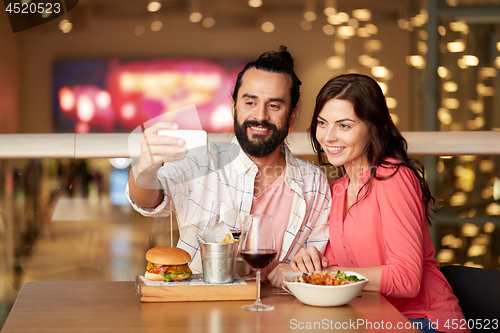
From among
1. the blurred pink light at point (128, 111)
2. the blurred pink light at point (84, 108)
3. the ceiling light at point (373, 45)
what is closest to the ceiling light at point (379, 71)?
the ceiling light at point (373, 45)

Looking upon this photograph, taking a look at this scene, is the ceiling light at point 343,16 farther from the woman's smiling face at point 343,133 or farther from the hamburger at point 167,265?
the hamburger at point 167,265

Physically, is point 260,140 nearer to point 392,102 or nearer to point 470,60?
point 392,102

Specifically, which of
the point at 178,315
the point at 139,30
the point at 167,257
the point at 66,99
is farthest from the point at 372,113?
the point at 66,99

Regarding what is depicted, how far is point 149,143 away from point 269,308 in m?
0.59

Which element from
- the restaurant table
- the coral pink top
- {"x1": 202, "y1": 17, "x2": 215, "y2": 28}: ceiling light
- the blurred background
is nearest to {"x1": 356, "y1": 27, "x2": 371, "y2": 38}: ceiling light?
the blurred background

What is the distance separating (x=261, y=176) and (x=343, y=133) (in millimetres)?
458

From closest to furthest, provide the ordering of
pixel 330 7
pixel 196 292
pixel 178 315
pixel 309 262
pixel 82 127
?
pixel 178 315
pixel 196 292
pixel 309 262
pixel 82 127
pixel 330 7

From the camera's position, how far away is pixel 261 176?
207 cm

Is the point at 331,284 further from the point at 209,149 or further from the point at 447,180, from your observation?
the point at 447,180

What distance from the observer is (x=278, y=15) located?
10.1ft

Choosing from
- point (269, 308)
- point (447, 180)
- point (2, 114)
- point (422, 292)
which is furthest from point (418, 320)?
point (2, 114)

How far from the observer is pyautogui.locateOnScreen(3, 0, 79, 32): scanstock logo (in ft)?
Result: 9.84

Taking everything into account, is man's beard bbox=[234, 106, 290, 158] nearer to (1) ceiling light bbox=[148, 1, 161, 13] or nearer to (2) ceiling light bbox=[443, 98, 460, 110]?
(1) ceiling light bbox=[148, 1, 161, 13]

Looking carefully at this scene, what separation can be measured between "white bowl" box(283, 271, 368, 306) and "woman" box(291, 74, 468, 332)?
0.76 ft
